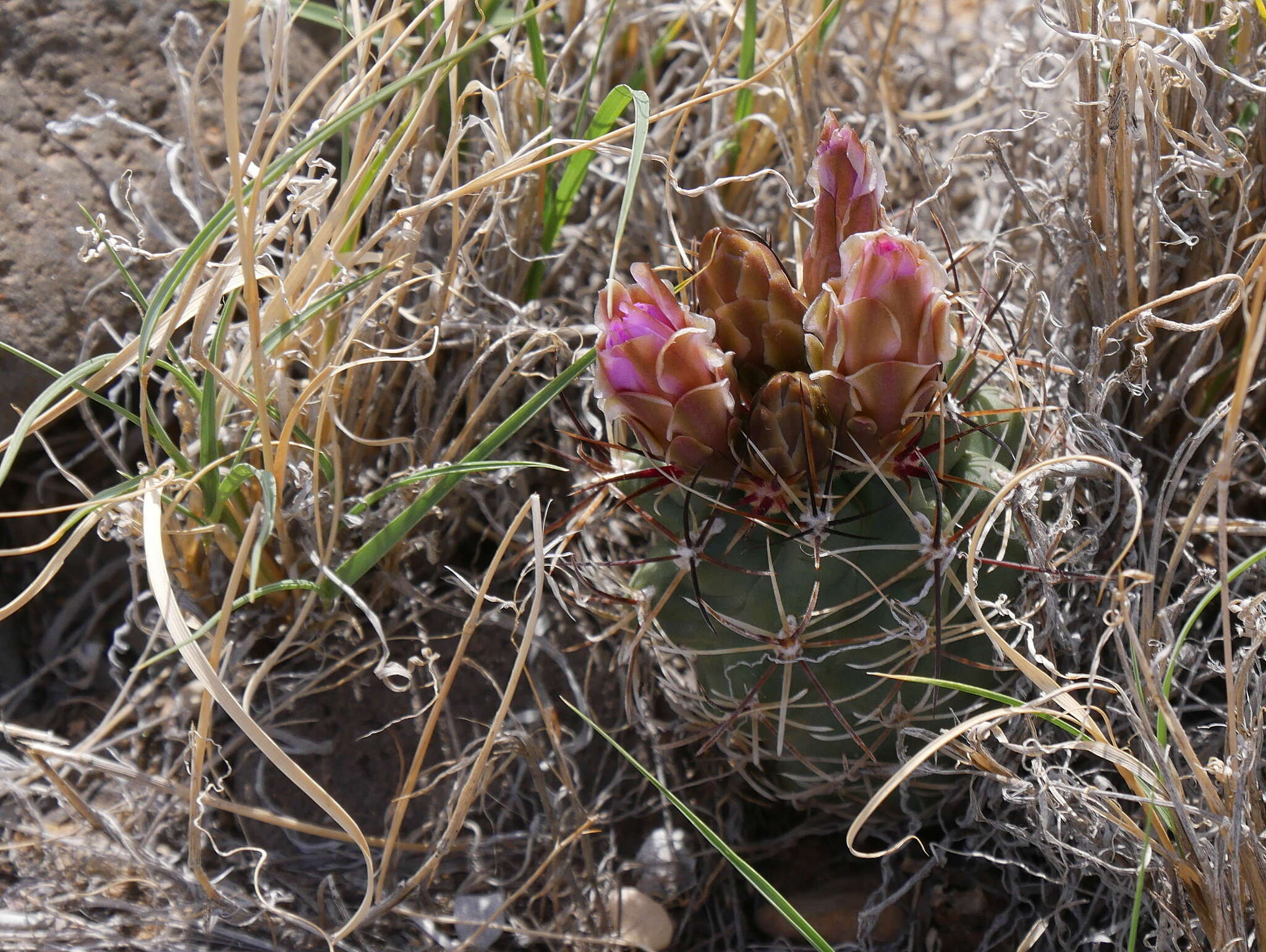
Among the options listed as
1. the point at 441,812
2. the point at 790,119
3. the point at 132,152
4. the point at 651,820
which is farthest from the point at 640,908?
the point at 132,152

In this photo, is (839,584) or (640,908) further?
(640,908)

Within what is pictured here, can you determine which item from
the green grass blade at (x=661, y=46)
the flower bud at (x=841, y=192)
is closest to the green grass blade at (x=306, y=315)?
the flower bud at (x=841, y=192)

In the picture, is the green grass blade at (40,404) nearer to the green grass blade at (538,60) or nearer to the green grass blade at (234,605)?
the green grass blade at (234,605)

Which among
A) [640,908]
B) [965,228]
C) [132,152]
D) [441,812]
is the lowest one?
[640,908]

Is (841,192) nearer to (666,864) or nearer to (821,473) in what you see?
(821,473)

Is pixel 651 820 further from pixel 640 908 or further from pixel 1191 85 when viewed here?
pixel 1191 85

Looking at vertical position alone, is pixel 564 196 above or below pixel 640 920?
above

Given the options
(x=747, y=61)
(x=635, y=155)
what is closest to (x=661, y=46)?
(x=747, y=61)

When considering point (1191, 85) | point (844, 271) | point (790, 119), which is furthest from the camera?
point (790, 119)
